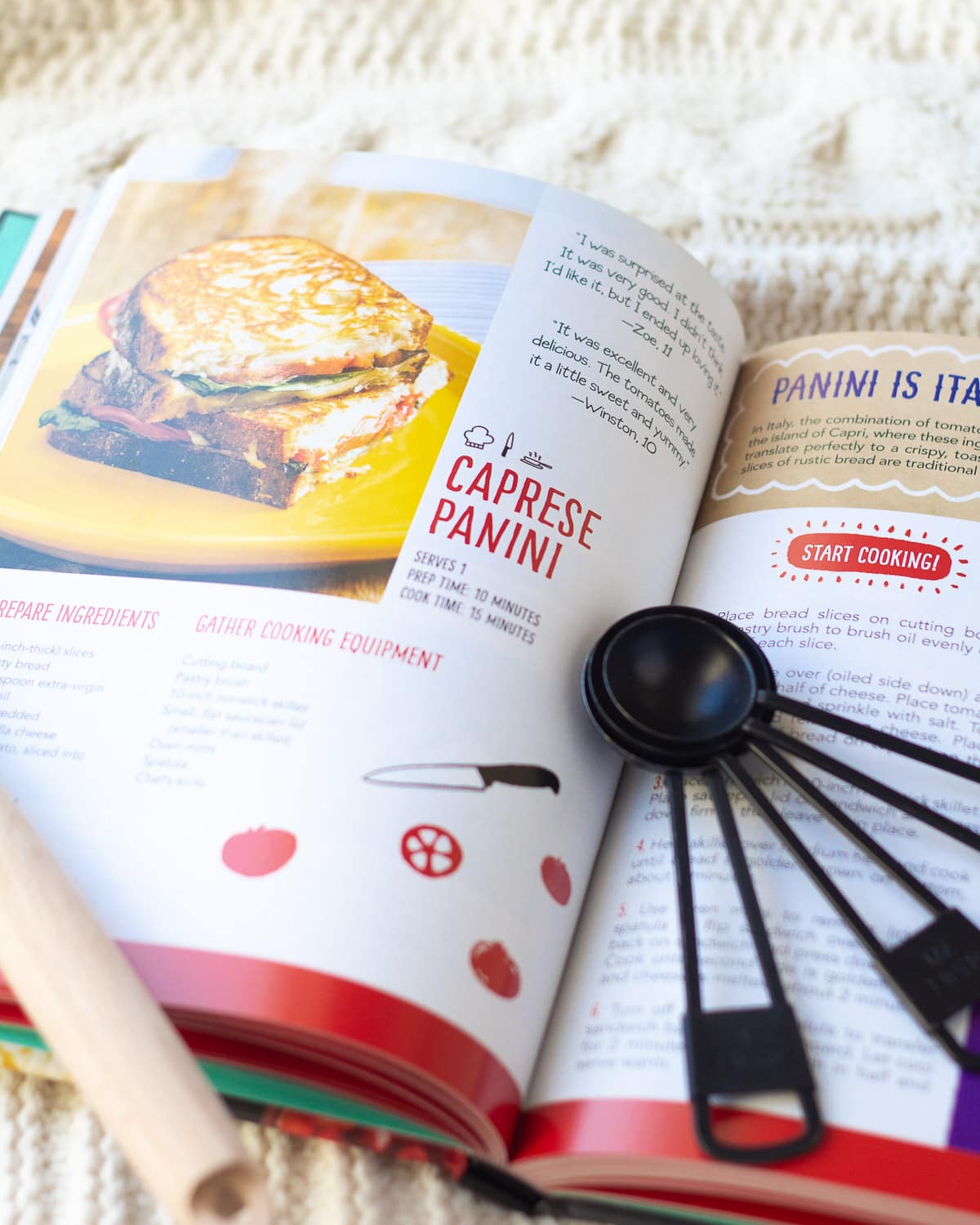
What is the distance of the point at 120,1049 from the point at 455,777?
0.15 metres

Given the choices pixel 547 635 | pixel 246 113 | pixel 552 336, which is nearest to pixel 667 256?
pixel 552 336

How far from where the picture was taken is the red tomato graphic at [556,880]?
43 centimetres

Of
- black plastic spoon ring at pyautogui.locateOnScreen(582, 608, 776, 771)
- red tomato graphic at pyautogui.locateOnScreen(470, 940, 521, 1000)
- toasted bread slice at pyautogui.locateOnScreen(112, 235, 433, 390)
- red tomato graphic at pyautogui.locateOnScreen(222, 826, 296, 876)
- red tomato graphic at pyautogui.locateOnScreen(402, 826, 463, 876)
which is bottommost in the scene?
red tomato graphic at pyautogui.locateOnScreen(470, 940, 521, 1000)

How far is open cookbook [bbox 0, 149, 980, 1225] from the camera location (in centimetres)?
38

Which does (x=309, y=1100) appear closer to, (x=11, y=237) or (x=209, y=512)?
(x=209, y=512)

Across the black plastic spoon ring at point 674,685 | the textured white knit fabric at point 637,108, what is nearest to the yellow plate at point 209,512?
the black plastic spoon ring at point 674,685

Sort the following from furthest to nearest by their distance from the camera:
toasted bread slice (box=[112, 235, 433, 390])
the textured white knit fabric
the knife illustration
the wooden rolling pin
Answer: the textured white knit fabric, toasted bread slice (box=[112, 235, 433, 390]), the knife illustration, the wooden rolling pin

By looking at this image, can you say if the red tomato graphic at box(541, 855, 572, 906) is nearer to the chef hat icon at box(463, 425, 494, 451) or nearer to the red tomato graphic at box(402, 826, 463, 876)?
the red tomato graphic at box(402, 826, 463, 876)

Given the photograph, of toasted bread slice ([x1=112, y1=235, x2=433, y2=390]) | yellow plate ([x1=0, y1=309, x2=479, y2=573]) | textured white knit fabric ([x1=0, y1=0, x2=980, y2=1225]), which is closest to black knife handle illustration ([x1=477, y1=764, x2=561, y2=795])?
yellow plate ([x1=0, y1=309, x2=479, y2=573])

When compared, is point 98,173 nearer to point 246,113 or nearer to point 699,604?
point 246,113

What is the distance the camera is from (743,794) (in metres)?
0.44

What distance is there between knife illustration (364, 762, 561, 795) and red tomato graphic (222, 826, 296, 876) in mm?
38

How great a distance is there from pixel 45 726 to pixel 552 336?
280 millimetres

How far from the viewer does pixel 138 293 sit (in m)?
0.56
